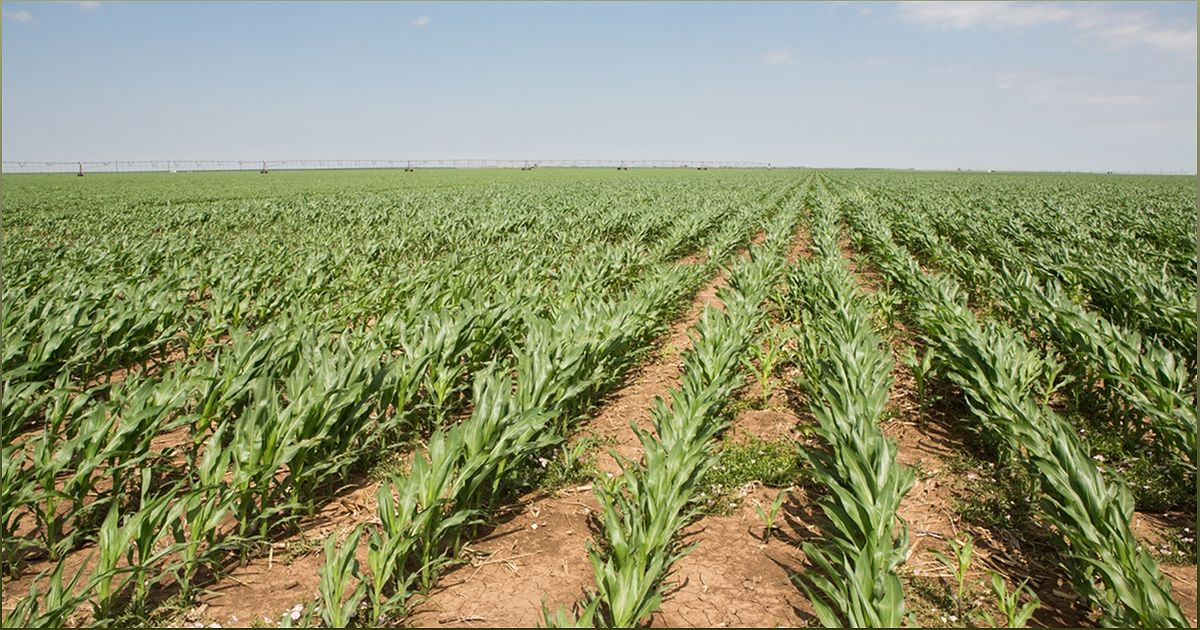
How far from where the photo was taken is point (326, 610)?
2516 mm

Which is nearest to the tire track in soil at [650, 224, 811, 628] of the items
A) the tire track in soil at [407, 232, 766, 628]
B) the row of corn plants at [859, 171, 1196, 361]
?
the tire track in soil at [407, 232, 766, 628]

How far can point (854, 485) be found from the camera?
2908mm

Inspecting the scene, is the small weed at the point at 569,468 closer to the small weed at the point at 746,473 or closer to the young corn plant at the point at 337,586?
the small weed at the point at 746,473

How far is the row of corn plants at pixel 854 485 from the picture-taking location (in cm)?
235

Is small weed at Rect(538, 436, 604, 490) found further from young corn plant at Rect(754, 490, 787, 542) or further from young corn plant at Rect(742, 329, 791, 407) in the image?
young corn plant at Rect(742, 329, 791, 407)

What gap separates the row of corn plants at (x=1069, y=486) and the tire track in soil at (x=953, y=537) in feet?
0.38

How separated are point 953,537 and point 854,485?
89cm

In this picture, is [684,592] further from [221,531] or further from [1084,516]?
[221,531]

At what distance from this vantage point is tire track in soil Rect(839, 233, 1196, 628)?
2.79 metres

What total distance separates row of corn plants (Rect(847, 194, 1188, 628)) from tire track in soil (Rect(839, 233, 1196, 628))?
0.12 meters

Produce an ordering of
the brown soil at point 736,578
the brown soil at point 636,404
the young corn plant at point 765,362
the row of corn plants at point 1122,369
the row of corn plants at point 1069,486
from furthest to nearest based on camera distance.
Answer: the young corn plant at point 765,362
the brown soil at point 636,404
the row of corn plants at point 1122,369
the brown soil at point 736,578
the row of corn plants at point 1069,486

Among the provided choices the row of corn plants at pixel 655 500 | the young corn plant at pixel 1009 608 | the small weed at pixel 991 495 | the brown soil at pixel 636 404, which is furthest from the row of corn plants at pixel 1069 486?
the brown soil at pixel 636 404

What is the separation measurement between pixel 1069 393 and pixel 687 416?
12.6 feet

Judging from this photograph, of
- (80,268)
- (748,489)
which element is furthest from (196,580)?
Result: (80,268)
